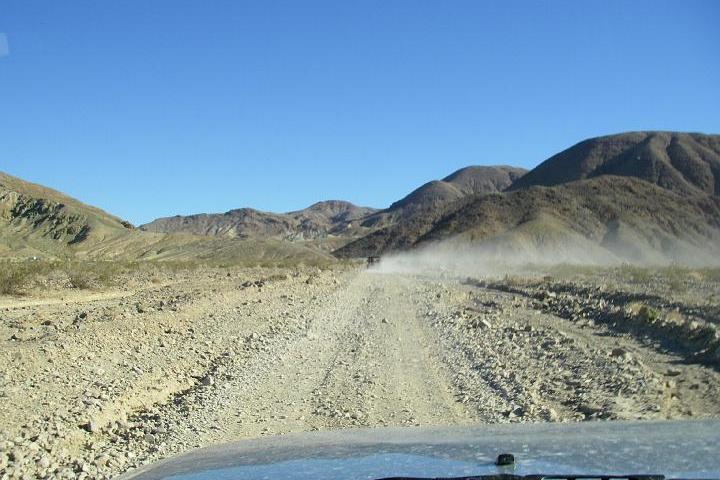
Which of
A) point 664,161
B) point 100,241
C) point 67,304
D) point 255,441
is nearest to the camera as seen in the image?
point 255,441

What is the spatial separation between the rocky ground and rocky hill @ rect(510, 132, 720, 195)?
12928 cm

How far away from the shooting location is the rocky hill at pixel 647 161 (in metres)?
137

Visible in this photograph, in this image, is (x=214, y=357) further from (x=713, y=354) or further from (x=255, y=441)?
(x=713, y=354)

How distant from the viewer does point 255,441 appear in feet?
23.0

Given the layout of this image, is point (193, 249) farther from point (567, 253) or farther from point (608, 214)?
point (608, 214)

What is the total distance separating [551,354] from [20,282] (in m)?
21.8

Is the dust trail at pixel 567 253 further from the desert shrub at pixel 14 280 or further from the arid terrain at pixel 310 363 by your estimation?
the arid terrain at pixel 310 363

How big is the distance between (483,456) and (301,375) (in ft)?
21.5

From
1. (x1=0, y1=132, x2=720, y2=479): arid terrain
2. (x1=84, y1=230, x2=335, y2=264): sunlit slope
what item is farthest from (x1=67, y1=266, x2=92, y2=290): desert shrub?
(x1=84, y1=230, x2=335, y2=264): sunlit slope

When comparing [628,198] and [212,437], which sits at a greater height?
[628,198]

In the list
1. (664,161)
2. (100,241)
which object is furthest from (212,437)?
(664,161)

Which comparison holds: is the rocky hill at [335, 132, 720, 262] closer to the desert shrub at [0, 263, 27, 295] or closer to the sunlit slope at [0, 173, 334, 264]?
the sunlit slope at [0, 173, 334, 264]

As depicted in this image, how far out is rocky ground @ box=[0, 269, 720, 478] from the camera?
773 centimetres

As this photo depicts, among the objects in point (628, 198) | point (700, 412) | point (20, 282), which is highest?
point (628, 198)
